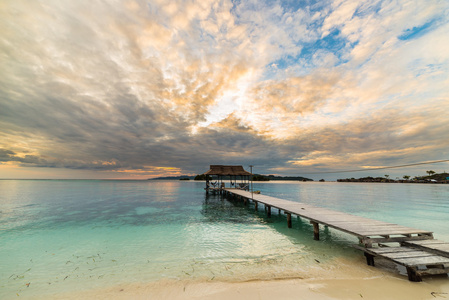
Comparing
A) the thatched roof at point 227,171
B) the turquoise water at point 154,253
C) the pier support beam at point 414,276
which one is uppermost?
the thatched roof at point 227,171

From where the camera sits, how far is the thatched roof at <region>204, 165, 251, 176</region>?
101 feet

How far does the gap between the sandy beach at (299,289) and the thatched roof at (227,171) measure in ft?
82.8

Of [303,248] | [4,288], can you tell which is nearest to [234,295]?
[303,248]

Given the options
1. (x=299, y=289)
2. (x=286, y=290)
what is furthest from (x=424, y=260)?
(x=286, y=290)

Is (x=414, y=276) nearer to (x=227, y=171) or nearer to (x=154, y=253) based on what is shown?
(x=154, y=253)

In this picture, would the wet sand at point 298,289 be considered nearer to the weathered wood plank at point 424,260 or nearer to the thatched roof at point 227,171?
the weathered wood plank at point 424,260

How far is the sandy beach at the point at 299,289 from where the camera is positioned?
14.6 ft

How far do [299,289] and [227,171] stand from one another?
26949mm

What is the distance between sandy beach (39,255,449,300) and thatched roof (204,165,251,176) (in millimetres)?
25226

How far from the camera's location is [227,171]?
31.7 metres

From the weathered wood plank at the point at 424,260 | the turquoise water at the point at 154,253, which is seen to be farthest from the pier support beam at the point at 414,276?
the turquoise water at the point at 154,253

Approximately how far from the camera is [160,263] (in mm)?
6859

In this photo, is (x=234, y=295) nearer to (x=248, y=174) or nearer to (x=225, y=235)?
(x=225, y=235)

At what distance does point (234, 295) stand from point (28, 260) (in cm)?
879
